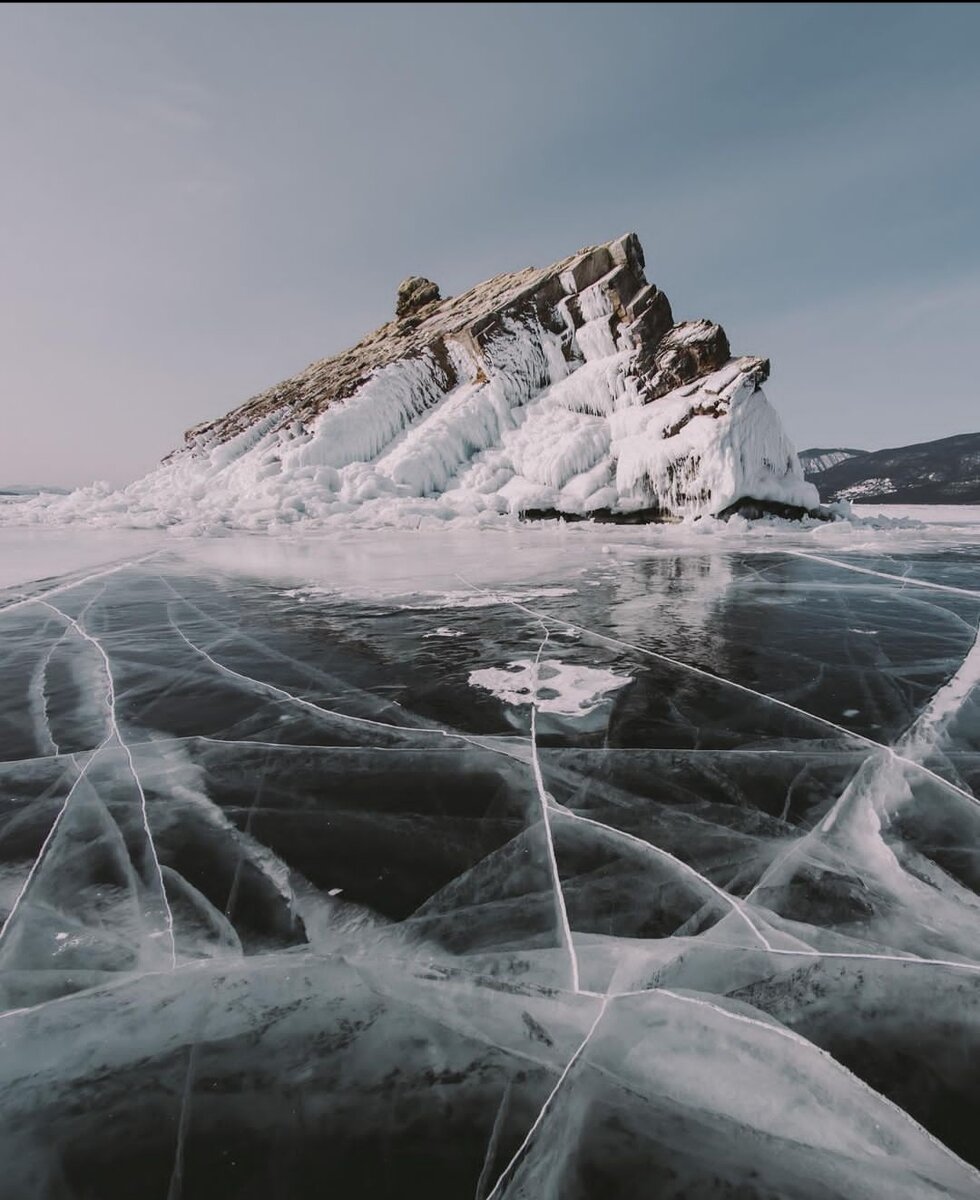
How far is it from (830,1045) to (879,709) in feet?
6.74

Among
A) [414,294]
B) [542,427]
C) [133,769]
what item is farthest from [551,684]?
[414,294]

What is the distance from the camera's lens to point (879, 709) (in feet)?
9.12

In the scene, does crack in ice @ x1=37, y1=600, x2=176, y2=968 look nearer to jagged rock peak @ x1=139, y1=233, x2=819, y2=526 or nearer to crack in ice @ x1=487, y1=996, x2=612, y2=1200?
crack in ice @ x1=487, y1=996, x2=612, y2=1200

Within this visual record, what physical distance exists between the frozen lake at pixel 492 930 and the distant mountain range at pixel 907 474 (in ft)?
240

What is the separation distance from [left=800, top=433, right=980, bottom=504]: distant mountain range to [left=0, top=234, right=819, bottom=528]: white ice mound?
5998 centimetres

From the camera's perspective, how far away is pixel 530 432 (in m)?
16.7

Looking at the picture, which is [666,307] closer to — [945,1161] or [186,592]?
[186,592]

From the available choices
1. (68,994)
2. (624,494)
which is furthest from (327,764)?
(624,494)

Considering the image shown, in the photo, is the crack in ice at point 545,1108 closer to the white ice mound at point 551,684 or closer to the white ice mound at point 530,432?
the white ice mound at point 551,684

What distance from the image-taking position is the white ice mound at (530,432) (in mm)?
13523

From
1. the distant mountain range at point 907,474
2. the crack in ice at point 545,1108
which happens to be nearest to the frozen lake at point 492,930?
the crack in ice at point 545,1108

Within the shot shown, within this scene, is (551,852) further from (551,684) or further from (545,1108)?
(551,684)

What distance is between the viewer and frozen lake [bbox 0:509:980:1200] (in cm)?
100

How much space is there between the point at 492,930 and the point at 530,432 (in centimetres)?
1633
